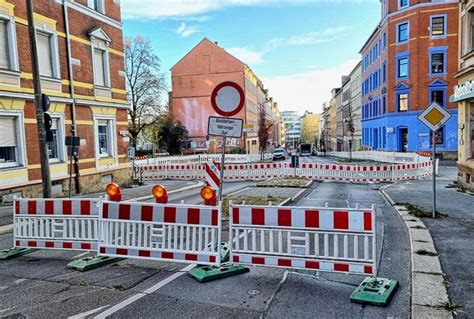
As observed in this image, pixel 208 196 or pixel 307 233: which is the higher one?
pixel 208 196

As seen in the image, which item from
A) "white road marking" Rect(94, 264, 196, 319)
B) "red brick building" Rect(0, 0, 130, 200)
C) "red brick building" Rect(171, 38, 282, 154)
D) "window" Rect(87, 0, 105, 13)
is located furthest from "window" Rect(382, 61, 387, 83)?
"white road marking" Rect(94, 264, 196, 319)

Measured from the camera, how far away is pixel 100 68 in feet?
66.3

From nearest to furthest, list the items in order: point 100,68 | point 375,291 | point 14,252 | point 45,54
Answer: point 375,291 < point 14,252 < point 45,54 < point 100,68

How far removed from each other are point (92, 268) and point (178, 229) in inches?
58.7

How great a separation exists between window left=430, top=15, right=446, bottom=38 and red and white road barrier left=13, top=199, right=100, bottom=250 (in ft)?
139

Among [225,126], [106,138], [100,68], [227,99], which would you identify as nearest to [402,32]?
[100,68]

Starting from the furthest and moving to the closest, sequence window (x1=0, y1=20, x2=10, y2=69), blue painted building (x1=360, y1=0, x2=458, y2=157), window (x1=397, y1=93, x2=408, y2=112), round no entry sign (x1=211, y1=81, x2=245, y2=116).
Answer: window (x1=397, y1=93, x2=408, y2=112), blue painted building (x1=360, y1=0, x2=458, y2=157), window (x1=0, y1=20, x2=10, y2=69), round no entry sign (x1=211, y1=81, x2=245, y2=116)

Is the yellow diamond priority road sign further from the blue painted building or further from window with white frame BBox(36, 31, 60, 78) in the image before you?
the blue painted building

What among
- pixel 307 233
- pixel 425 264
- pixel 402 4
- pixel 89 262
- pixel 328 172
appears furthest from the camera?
pixel 402 4

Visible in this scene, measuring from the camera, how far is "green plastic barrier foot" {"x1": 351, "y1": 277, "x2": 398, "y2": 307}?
4.45 metres

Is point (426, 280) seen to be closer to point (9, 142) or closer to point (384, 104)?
point (9, 142)

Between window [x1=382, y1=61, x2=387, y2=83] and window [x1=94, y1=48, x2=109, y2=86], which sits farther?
window [x1=382, y1=61, x2=387, y2=83]

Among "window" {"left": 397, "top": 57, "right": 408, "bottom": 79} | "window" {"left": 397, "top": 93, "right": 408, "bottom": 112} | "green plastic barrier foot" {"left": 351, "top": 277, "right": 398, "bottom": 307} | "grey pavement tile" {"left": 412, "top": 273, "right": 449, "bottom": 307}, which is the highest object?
"window" {"left": 397, "top": 57, "right": 408, "bottom": 79}

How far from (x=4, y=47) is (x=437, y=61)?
3974 centimetres
